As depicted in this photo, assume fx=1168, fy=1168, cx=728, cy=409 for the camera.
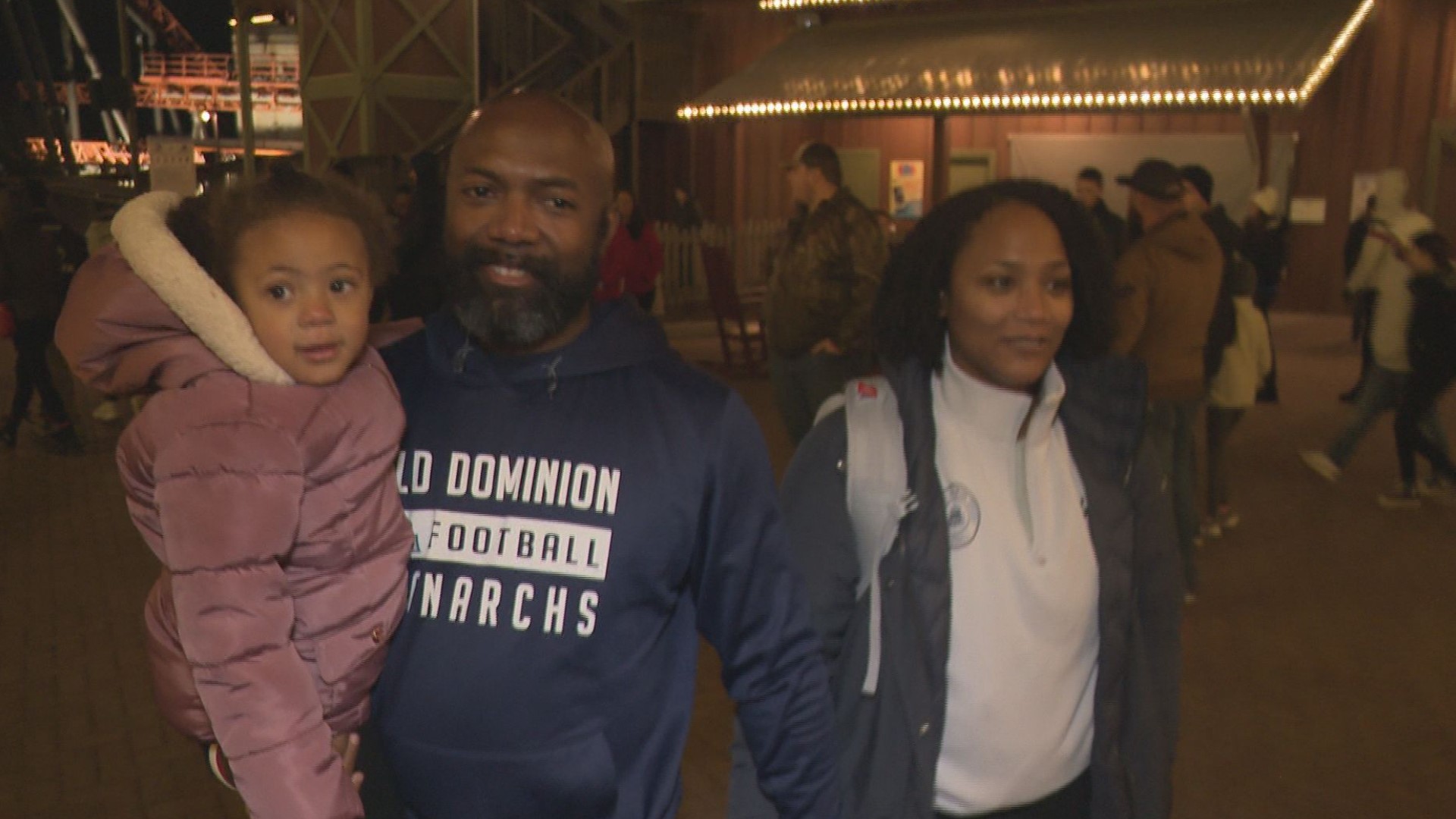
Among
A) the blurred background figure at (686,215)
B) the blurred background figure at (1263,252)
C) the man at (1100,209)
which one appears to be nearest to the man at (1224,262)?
the man at (1100,209)

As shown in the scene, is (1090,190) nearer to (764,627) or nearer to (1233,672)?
(1233,672)

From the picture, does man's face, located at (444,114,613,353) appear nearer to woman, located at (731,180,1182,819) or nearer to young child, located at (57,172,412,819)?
young child, located at (57,172,412,819)

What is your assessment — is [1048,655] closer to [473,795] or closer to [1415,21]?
[473,795]

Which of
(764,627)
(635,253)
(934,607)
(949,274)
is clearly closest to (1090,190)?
(635,253)

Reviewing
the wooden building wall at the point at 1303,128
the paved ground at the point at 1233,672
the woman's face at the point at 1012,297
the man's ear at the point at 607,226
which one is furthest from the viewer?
the wooden building wall at the point at 1303,128

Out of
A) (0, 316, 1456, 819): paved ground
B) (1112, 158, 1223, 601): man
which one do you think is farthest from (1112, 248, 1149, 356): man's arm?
(0, 316, 1456, 819): paved ground

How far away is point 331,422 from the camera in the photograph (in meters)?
1.58

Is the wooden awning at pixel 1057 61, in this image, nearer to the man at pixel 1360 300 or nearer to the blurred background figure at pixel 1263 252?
the man at pixel 1360 300

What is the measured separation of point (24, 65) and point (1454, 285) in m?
28.4

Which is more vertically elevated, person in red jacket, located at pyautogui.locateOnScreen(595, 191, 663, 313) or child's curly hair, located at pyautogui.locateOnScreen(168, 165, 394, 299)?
child's curly hair, located at pyautogui.locateOnScreen(168, 165, 394, 299)

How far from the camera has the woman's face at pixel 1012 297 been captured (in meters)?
1.93

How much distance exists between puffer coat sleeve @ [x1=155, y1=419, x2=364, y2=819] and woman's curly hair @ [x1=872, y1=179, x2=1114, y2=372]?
1.05 metres

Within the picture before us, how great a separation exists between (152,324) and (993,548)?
4.23ft

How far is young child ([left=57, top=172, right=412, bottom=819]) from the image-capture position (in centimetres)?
148
